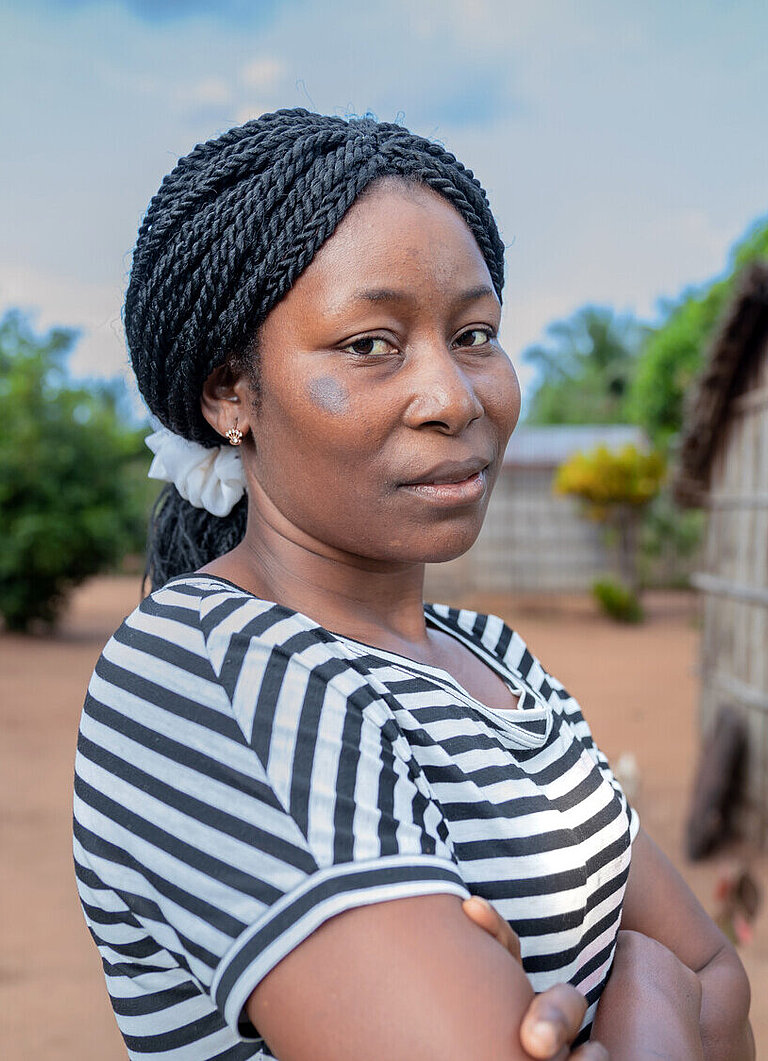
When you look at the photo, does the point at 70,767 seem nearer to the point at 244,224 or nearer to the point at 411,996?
the point at 244,224

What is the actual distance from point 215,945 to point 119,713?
10.0 inches

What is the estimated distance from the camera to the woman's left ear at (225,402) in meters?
1.31

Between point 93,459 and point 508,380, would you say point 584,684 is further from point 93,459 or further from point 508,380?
point 508,380

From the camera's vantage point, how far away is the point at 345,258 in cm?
116

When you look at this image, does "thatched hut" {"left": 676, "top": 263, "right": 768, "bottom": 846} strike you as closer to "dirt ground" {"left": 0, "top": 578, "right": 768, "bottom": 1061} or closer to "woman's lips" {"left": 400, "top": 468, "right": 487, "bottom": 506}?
"dirt ground" {"left": 0, "top": 578, "right": 768, "bottom": 1061}

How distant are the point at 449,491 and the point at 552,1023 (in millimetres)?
578

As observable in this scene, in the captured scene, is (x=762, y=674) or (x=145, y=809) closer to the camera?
(x=145, y=809)

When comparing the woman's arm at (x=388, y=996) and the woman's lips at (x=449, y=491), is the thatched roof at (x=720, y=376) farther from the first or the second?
the woman's arm at (x=388, y=996)

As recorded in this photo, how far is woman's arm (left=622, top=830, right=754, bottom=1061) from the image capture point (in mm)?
1390

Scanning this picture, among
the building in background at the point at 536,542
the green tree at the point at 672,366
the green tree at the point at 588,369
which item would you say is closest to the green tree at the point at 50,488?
the building in background at the point at 536,542

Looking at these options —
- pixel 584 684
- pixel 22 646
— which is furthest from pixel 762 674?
pixel 22 646

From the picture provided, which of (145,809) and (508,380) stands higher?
(508,380)

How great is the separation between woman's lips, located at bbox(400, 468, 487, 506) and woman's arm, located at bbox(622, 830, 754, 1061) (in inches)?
23.1

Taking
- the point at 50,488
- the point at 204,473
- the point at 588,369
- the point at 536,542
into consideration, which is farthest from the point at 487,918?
the point at 588,369
